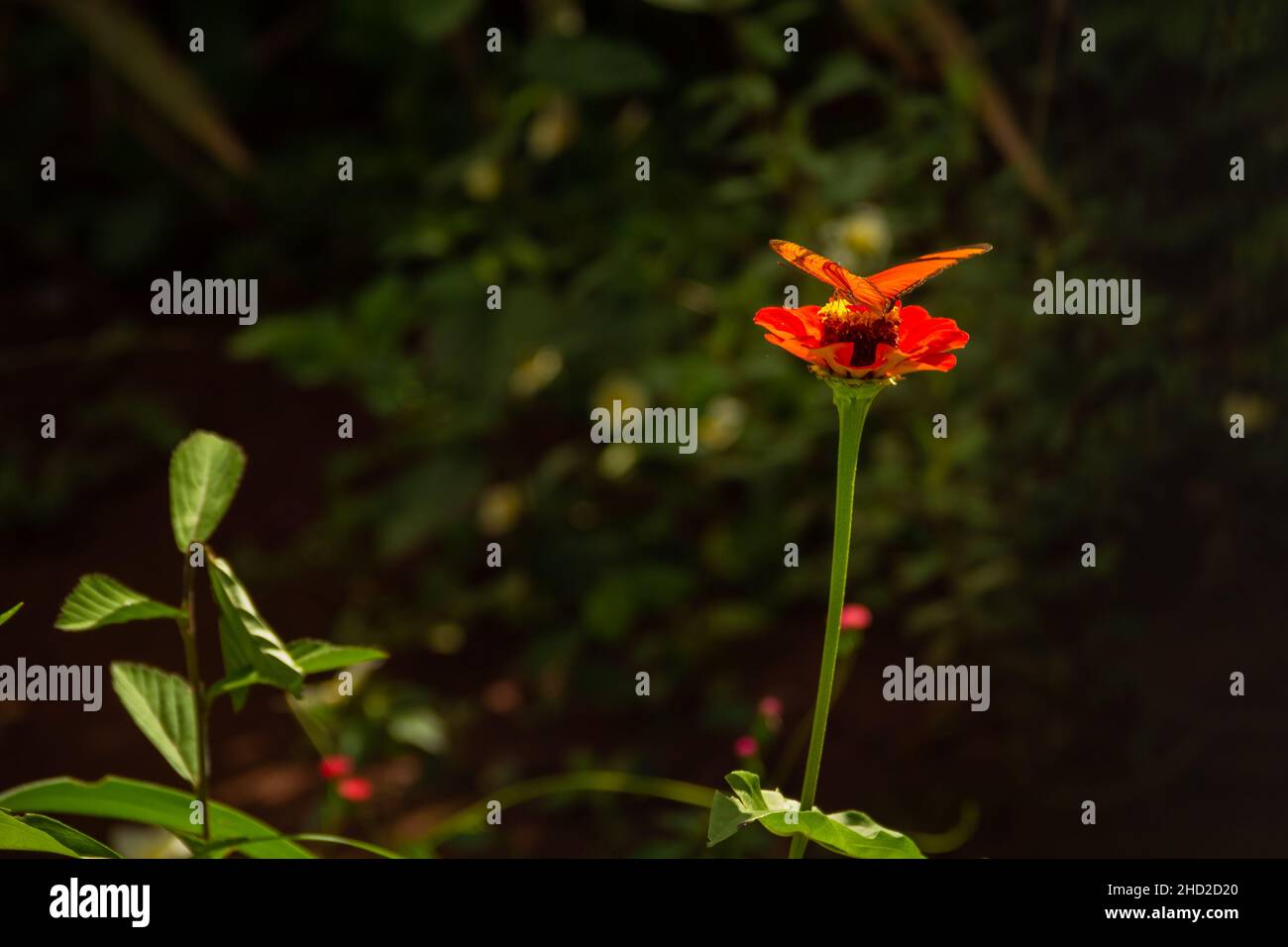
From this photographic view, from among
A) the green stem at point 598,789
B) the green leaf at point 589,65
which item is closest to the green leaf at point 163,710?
the green stem at point 598,789

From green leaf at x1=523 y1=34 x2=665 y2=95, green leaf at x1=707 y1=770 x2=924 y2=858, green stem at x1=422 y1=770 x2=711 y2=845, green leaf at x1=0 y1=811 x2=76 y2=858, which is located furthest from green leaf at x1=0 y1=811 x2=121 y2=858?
green leaf at x1=523 y1=34 x2=665 y2=95

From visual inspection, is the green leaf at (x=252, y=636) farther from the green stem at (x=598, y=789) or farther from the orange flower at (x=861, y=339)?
the green stem at (x=598, y=789)

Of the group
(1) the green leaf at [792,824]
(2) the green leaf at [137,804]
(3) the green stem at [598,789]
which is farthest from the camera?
(3) the green stem at [598,789]

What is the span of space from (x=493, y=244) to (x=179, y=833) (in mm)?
1209

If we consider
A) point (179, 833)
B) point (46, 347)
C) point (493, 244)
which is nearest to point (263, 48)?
point (46, 347)

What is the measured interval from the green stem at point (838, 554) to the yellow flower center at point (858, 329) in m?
0.01

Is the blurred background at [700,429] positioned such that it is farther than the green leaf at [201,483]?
Yes

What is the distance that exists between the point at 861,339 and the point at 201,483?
0.75ft

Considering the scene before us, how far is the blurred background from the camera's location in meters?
1.17

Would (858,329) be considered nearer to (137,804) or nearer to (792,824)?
(792,824)

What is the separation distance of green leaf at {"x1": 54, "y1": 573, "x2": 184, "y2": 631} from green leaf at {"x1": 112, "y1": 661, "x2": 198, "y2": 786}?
0.06 meters

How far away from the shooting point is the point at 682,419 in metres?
1.56

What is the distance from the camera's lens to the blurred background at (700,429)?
1.17 meters

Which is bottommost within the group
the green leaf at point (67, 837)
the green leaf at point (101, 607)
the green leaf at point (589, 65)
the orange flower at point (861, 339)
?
the green leaf at point (67, 837)
